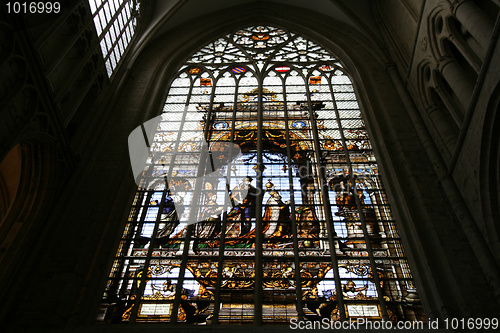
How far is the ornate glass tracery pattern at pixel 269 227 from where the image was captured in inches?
263

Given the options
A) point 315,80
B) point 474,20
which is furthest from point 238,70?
point 474,20

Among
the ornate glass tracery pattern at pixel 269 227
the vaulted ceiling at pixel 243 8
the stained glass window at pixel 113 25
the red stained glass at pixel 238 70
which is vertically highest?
the vaulted ceiling at pixel 243 8

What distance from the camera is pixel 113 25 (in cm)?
1004

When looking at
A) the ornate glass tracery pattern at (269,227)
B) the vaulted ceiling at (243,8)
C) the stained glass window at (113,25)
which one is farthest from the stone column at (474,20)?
the stained glass window at (113,25)

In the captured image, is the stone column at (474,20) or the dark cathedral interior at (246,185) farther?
the stone column at (474,20)

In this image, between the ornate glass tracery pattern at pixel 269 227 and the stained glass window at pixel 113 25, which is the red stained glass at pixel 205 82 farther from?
the stained glass window at pixel 113 25

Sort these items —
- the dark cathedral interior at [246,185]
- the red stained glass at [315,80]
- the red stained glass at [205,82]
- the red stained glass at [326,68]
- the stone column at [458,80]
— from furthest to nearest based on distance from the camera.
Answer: the red stained glass at [326,68]
the red stained glass at [205,82]
the red stained glass at [315,80]
the stone column at [458,80]
the dark cathedral interior at [246,185]

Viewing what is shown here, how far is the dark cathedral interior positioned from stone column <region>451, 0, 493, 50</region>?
38mm

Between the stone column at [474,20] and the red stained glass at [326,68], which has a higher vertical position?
the red stained glass at [326,68]

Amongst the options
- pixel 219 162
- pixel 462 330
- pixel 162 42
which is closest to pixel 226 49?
pixel 162 42

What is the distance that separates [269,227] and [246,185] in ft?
3.67

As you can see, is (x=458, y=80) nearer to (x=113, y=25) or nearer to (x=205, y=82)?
(x=205, y=82)

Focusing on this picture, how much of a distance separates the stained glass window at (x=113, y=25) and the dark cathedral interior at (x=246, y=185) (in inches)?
2.8

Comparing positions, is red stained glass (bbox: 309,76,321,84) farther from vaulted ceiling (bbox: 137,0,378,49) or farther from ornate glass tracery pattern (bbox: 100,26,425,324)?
vaulted ceiling (bbox: 137,0,378,49)
